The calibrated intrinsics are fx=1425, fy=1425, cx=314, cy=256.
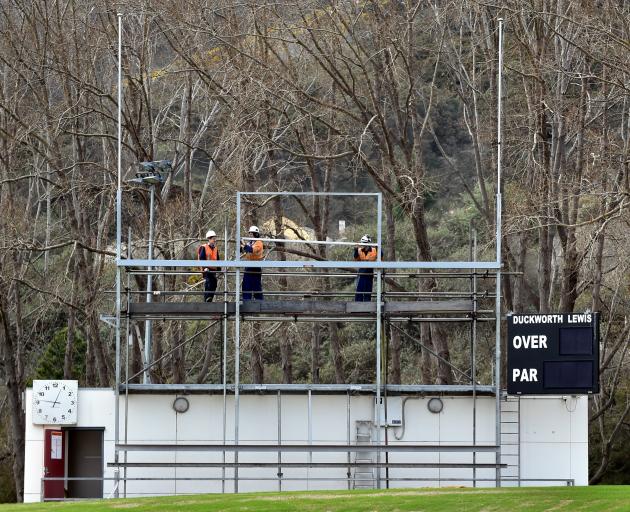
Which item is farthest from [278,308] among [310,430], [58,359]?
[58,359]

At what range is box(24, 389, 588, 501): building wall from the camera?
28547 millimetres

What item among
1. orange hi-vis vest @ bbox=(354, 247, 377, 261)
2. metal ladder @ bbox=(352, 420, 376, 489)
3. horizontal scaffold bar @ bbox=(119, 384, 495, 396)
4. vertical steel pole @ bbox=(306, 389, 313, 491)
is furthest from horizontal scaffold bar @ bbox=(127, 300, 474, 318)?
metal ladder @ bbox=(352, 420, 376, 489)

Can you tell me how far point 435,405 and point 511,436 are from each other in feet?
5.37

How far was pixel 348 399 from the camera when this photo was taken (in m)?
28.7

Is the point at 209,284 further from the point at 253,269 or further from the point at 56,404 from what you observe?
the point at 56,404

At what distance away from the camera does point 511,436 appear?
28562mm

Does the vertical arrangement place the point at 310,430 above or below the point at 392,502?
above

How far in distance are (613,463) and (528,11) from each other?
21074mm

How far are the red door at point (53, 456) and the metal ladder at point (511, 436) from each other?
29.4 feet

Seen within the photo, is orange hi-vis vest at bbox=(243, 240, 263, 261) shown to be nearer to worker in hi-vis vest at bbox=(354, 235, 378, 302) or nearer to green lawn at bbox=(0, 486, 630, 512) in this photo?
worker in hi-vis vest at bbox=(354, 235, 378, 302)

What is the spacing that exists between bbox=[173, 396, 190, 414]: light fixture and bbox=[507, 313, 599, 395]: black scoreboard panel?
21.2 feet

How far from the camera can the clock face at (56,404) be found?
93.9 feet

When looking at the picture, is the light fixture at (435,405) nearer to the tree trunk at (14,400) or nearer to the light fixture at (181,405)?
the light fixture at (181,405)

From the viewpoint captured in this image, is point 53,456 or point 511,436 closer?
point 511,436
